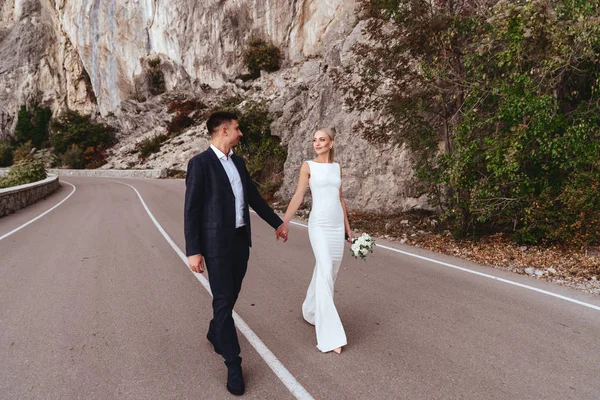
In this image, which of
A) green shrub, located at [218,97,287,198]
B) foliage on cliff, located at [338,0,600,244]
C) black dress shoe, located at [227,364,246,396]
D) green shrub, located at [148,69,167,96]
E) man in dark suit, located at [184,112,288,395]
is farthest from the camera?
green shrub, located at [148,69,167,96]

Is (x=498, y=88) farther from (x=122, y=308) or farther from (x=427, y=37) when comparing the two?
(x=122, y=308)

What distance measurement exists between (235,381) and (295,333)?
1.21 m

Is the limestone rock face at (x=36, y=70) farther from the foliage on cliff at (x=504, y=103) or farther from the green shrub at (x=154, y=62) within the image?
the foliage on cliff at (x=504, y=103)

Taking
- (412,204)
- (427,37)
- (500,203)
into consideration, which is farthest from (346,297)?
(412,204)

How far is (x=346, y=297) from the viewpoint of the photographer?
5.27 metres

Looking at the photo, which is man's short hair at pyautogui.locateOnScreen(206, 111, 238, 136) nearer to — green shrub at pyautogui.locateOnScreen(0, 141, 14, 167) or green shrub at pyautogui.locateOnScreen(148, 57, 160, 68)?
green shrub at pyautogui.locateOnScreen(148, 57, 160, 68)

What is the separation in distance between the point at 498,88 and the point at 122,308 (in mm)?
7304

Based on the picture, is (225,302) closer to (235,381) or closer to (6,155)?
(235,381)

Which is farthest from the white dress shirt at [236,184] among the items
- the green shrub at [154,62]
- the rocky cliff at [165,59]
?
the green shrub at [154,62]

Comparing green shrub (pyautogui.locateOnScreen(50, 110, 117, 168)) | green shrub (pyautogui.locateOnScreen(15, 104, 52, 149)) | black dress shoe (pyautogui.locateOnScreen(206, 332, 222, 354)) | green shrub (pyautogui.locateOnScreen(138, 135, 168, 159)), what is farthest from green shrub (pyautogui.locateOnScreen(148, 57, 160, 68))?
black dress shoe (pyautogui.locateOnScreen(206, 332, 222, 354))

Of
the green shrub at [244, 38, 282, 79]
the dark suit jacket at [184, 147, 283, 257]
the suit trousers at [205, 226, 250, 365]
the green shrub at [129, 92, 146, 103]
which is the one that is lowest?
the suit trousers at [205, 226, 250, 365]

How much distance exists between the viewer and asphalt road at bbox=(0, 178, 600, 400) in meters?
3.13

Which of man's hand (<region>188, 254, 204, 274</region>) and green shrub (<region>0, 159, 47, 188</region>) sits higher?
man's hand (<region>188, 254, 204, 274</region>)

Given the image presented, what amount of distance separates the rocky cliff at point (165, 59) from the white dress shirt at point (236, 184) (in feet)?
44.6
